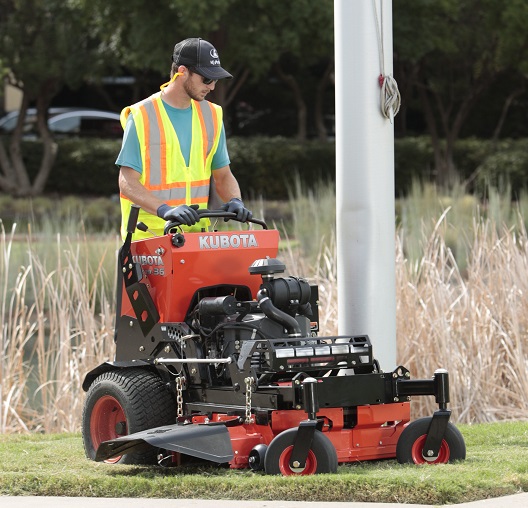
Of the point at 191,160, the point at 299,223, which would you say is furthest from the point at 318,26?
the point at 191,160

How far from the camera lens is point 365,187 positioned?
717cm

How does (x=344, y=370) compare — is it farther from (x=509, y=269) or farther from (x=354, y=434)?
(x=509, y=269)

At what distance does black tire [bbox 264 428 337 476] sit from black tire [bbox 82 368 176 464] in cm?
77

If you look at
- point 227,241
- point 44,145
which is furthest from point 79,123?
point 227,241

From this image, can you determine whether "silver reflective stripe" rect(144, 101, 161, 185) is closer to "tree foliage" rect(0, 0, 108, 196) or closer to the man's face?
the man's face

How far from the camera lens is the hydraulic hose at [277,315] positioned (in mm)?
5918

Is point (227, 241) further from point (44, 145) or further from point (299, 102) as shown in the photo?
point (299, 102)

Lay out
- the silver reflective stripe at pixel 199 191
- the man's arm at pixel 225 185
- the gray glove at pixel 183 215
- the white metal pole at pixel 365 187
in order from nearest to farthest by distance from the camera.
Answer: the gray glove at pixel 183 215, the silver reflective stripe at pixel 199 191, the man's arm at pixel 225 185, the white metal pole at pixel 365 187

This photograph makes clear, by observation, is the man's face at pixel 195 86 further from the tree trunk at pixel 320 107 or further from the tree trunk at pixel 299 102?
the tree trunk at pixel 320 107

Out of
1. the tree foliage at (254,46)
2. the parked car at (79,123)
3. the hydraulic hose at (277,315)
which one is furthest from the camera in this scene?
the parked car at (79,123)

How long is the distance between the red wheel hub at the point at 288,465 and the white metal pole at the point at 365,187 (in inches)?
61.1

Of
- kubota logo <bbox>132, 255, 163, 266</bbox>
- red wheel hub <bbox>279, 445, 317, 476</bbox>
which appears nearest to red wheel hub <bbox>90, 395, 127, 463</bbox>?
kubota logo <bbox>132, 255, 163, 266</bbox>

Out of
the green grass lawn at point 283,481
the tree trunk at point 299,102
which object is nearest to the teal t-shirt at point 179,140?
the green grass lawn at point 283,481

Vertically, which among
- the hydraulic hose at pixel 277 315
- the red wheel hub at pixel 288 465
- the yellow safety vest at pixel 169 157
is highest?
the yellow safety vest at pixel 169 157
